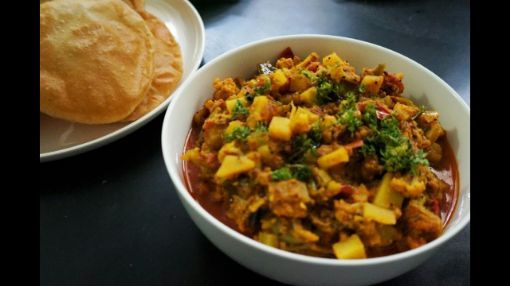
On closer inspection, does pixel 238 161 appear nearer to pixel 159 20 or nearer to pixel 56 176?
pixel 56 176

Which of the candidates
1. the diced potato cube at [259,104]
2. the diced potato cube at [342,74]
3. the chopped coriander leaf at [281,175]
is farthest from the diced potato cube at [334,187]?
the diced potato cube at [342,74]

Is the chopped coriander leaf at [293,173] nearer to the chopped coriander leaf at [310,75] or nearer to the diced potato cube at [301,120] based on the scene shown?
the diced potato cube at [301,120]

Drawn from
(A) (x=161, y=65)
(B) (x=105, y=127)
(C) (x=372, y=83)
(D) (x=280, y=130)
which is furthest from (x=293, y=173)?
(A) (x=161, y=65)

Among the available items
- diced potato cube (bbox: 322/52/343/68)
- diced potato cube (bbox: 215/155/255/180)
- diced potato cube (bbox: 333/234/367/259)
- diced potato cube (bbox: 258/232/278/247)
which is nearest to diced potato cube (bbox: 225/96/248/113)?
diced potato cube (bbox: 215/155/255/180)

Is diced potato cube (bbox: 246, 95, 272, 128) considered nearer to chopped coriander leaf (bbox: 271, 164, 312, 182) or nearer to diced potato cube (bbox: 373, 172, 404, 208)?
chopped coriander leaf (bbox: 271, 164, 312, 182)

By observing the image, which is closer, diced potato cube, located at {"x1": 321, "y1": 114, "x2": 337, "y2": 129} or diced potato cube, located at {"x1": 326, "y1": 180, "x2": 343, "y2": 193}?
diced potato cube, located at {"x1": 326, "y1": 180, "x2": 343, "y2": 193}

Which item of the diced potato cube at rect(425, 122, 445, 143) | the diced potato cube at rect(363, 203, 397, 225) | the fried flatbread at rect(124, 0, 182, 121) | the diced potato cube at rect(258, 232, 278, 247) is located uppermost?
the diced potato cube at rect(425, 122, 445, 143)
